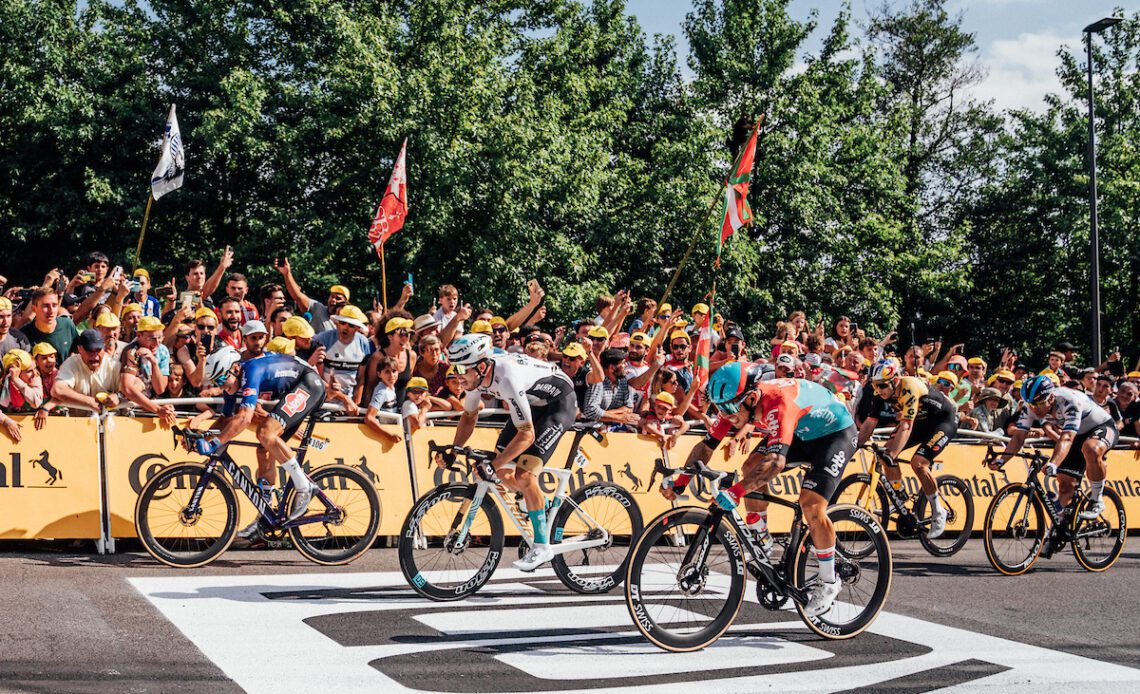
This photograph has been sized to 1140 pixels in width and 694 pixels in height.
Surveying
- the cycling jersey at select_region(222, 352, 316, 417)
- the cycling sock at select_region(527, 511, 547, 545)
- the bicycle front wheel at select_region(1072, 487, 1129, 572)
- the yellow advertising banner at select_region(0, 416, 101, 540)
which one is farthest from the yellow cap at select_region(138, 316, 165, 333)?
the bicycle front wheel at select_region(1072, 487, 1129, 572)

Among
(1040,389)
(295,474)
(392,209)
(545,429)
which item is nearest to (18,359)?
(295,474)

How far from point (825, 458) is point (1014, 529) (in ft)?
14.8

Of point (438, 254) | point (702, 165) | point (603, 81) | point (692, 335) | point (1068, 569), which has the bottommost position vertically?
point (1068, 569)

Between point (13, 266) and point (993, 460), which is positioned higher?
point (13, 266)

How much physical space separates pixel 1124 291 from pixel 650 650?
119 ft

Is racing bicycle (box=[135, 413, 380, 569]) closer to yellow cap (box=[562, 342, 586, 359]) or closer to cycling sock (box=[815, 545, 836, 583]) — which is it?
yellow cap (box=[562, 342, 586, 359])

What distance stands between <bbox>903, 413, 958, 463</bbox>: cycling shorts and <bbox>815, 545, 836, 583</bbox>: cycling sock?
4.85 m

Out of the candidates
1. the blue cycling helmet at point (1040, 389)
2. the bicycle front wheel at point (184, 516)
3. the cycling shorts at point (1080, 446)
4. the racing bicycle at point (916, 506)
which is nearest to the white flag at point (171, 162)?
the bicycle front wheel at point (184, 516)

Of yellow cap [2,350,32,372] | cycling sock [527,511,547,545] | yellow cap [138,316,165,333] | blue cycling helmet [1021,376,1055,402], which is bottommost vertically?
cycling sock [527,511,547,545]

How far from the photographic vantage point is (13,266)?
2859cm

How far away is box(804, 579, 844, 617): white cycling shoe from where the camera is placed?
7797mm

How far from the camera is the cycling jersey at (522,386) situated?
883cm

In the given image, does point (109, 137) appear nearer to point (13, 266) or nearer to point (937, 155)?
point (13, 266)

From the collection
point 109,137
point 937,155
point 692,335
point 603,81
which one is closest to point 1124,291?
point 937,155
